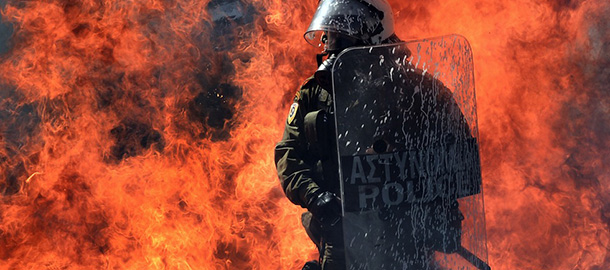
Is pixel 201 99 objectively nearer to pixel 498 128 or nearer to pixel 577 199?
pixel 498 128

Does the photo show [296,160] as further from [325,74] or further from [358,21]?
[358,21]

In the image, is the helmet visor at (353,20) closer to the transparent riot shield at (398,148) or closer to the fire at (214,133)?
the transparent riot shield at (398,148)

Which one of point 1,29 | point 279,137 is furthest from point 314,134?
point 1,29

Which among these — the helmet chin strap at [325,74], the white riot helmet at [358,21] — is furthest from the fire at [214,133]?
the helmet chin strap at [325,74]

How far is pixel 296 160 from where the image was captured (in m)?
3.08

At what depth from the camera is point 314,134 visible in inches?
114

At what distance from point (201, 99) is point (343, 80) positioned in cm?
346

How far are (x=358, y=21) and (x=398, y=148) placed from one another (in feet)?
2.64

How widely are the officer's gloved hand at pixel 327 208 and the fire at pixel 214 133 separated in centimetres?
196

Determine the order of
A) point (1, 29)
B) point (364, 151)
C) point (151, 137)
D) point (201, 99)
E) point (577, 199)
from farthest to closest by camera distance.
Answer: point (201, 99), point (151, 137), point (1, 29), point (577, 199), point (364, 151)

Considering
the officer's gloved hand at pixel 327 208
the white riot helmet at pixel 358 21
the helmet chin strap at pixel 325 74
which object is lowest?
the officer's gloved hand at pixel 327 208

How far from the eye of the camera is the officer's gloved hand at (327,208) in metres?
2.82

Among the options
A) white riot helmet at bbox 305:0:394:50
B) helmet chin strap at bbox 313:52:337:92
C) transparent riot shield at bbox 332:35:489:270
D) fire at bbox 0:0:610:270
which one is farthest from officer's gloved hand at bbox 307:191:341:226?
fire at bbox 0:0:610:270

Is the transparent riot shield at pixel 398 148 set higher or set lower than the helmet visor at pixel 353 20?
lower
